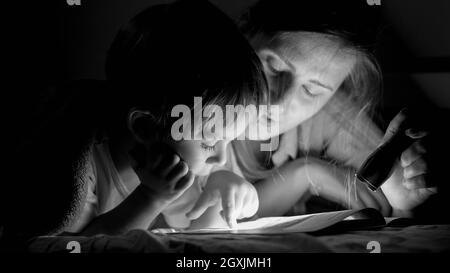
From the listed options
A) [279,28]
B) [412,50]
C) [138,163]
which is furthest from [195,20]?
[412,50]

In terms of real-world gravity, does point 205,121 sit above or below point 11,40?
below

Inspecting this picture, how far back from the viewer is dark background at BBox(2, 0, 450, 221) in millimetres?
891

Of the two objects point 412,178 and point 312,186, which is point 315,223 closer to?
point 312,186

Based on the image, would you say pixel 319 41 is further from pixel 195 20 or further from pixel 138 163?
pixel 138 163

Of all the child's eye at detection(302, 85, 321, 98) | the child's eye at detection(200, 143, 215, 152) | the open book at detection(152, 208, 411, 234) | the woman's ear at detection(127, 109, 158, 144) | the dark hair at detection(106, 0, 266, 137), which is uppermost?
the dark hair at detection(106, 0, 266, 137)

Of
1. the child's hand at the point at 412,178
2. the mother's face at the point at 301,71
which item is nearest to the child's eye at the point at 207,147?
the mother's face at the point at 301,71

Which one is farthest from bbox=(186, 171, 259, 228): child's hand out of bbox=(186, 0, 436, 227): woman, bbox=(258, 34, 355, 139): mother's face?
bbox=(258, 34, 355, 139): mother's face

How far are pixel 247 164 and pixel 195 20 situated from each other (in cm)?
27

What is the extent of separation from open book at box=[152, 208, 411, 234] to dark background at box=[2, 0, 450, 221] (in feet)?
0.55

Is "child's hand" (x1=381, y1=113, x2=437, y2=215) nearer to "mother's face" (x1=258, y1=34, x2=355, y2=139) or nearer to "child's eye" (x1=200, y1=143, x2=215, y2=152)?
"mother's face" (x1=258, y1=34, x2=355, y2=139)

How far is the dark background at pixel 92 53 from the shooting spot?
891 millimetres

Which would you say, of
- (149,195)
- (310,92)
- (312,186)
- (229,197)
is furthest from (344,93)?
(149,195)

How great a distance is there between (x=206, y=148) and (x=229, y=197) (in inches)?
3.8

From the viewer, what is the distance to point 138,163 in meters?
0.86
